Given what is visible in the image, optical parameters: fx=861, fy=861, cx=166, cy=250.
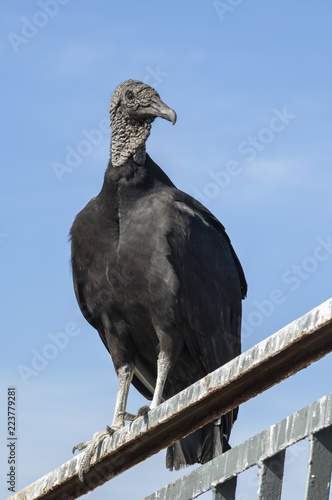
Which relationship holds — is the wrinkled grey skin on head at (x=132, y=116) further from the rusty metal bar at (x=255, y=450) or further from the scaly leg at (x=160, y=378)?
the rusty metal bar at (x=255, y=450)

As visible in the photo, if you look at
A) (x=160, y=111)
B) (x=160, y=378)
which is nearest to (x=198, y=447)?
(x=160, y=378)

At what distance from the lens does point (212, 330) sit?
4863mm

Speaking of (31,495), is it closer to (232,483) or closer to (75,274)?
(232,483)

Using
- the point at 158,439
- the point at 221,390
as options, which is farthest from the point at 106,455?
the point at 221,390

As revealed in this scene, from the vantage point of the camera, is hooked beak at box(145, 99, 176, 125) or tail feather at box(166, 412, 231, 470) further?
hooked beak at box(145, 99, 176, 125)

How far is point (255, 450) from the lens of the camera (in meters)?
1.64

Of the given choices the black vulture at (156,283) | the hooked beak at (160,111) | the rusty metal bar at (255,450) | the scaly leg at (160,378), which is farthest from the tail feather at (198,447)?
the rusty metal bar at (255,450)

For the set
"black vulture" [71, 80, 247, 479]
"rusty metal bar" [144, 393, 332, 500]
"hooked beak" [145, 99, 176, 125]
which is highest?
"hooked beak" [145, 99, 176, 125]

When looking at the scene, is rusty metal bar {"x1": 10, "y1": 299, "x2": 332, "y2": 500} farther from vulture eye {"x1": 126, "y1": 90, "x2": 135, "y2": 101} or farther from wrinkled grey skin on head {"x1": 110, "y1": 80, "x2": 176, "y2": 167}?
vulture eye {"x1": 126, "y1": 90, "x2": 135, "y2": 101}

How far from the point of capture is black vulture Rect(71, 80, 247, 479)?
4.66 metres

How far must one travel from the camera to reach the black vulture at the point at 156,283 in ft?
15.3

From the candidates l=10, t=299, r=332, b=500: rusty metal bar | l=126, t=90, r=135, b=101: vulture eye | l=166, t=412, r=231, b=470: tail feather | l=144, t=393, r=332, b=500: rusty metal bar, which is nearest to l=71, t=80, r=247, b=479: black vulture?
l=166, t=412, r=231, b=470: tail feather

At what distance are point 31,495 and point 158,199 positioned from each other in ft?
8.13

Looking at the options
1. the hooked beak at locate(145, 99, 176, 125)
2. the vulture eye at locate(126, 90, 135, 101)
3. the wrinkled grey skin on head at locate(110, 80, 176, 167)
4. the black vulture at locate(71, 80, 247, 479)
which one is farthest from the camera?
the vulture eye at locate(126, 90, 135, 101)
